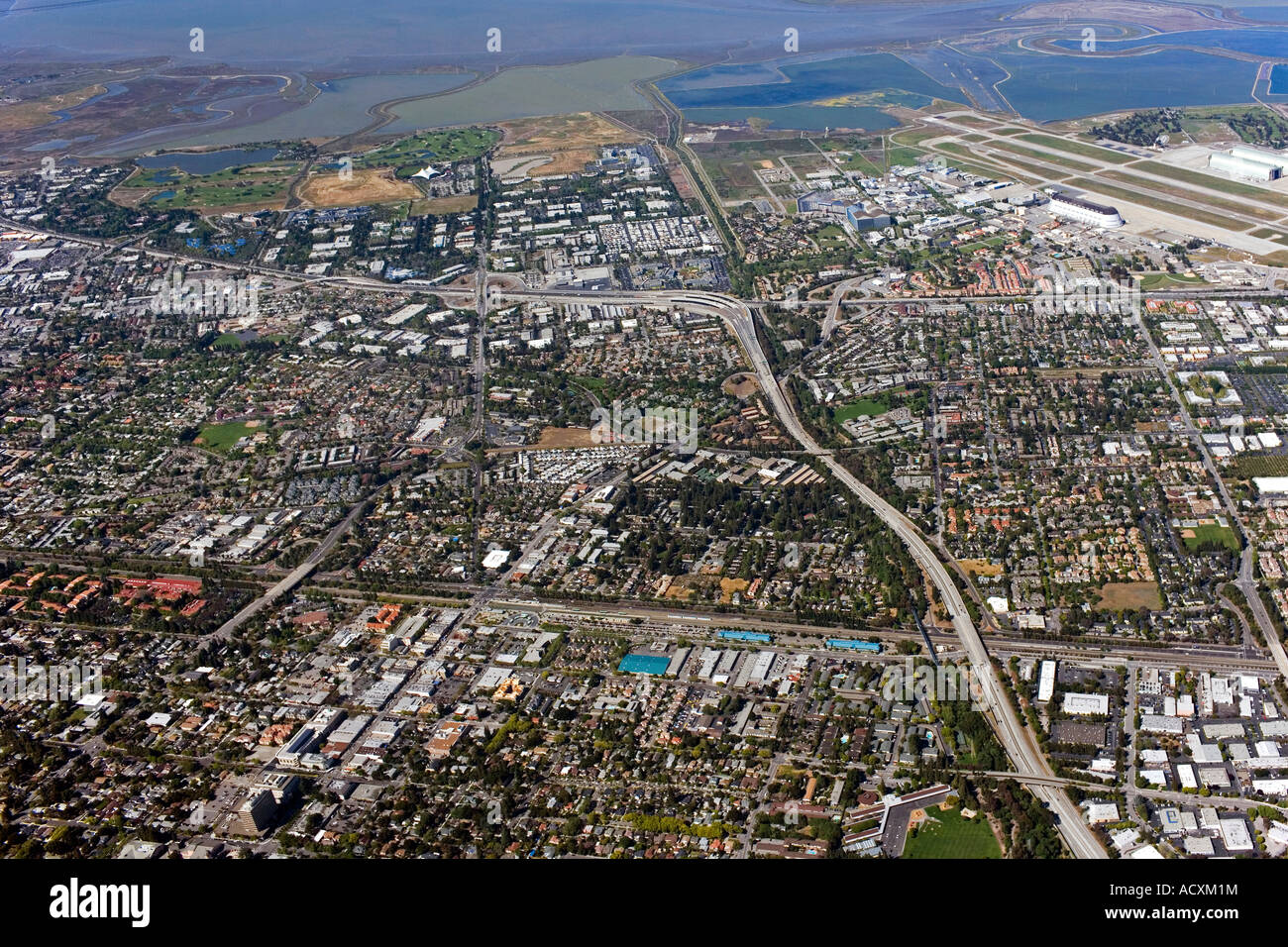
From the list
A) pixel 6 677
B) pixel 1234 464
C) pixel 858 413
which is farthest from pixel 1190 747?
pixel 6 677

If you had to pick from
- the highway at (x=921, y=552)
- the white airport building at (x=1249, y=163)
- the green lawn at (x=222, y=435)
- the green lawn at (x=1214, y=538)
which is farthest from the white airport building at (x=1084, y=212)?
the green lawn at (x=222, y=435)

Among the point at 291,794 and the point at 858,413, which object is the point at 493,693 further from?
the point at 858,413

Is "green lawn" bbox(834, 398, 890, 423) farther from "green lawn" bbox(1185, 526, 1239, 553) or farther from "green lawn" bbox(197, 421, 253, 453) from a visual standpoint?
"green lawn" bbox(197, 421, 253, 453)

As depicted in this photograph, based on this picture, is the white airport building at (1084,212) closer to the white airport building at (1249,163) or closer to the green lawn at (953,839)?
the white airport building at (1249,163)

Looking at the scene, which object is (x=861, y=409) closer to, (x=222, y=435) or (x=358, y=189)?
(x=222, y=435)

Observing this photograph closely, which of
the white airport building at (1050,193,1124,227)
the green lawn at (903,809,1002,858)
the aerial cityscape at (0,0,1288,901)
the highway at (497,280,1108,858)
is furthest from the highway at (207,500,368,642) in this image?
the white airport building at (1050,193,1124,227)

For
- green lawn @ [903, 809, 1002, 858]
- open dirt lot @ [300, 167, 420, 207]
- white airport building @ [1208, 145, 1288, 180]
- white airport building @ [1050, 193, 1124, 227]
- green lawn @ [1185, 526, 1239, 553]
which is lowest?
green lawn @ [903, 809, 1002, 858]

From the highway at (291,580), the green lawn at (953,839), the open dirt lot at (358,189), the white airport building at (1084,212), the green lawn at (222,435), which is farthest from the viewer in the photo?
the open dirt lot at (358,189)
